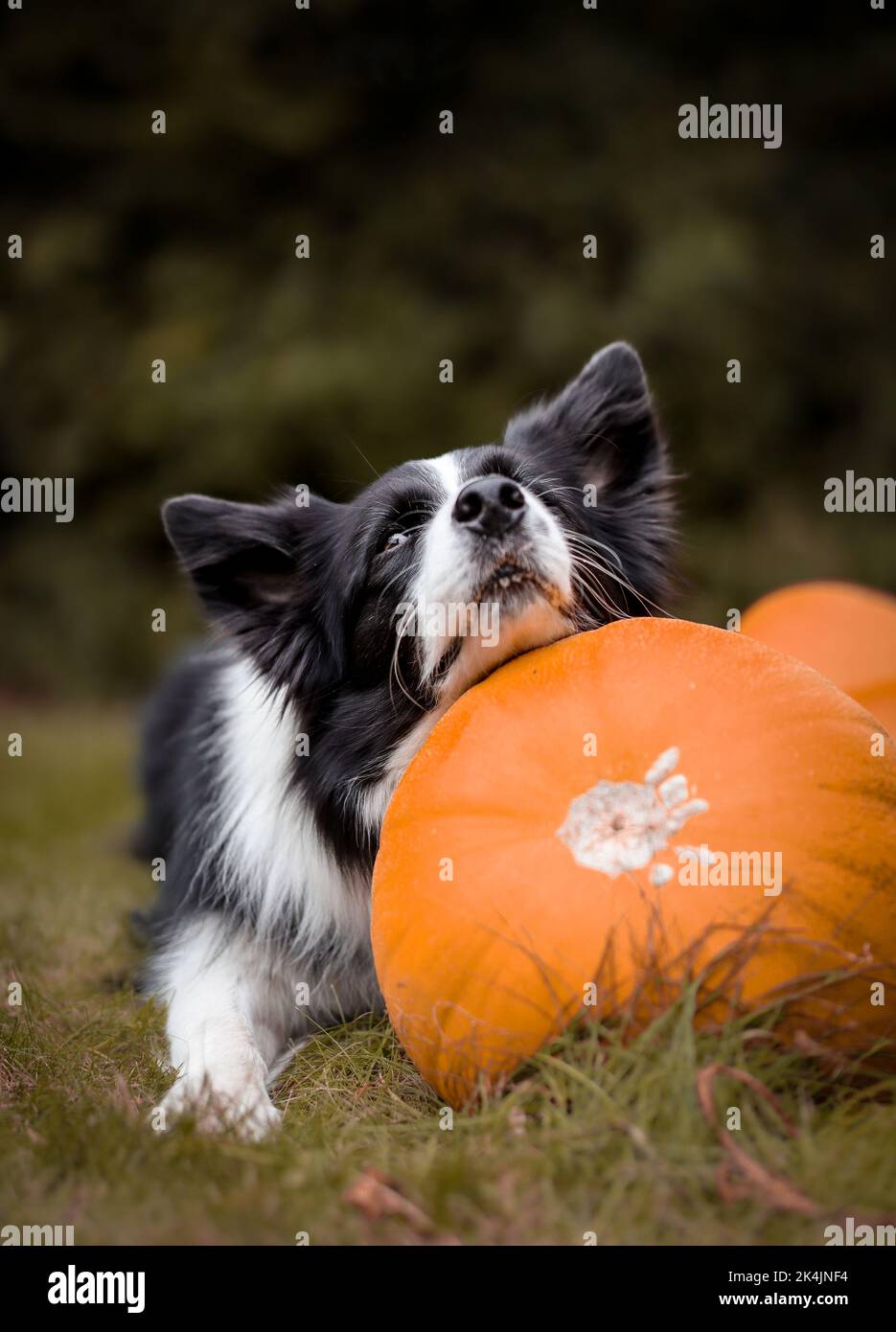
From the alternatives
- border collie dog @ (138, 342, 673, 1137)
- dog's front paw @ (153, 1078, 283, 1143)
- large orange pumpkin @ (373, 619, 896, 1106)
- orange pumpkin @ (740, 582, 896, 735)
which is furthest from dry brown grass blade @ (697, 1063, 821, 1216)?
orange pumpkin @ (740, 582, 896, 735)

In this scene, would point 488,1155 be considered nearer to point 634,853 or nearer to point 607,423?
point 634,853

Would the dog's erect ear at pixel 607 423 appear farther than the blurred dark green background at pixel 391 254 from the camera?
No

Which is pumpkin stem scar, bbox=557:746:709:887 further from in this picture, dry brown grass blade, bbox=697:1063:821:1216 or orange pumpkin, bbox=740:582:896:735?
orange pumpkin, bbox=740:582:896:735

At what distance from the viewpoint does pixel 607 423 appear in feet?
11.5

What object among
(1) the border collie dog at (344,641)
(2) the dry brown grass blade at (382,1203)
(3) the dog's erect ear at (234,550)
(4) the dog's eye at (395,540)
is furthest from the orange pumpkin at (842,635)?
(2) the dry brown grass blade at (382,1203)

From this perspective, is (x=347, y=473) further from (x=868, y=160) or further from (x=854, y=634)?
(x=854, y=634)

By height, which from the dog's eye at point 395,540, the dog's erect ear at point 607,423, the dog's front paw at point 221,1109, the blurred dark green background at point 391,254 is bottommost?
the dog's front paw at point 221,1109

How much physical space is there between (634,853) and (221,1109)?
3.15 feet

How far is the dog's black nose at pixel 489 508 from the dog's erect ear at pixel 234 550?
0.79m

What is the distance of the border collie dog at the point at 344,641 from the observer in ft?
9.11

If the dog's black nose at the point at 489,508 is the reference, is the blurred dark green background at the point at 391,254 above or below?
above

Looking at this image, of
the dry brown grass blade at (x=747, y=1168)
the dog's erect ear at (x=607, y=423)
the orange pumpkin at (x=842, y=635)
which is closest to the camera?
the dry brown grass blade at (x=747, y=1168)

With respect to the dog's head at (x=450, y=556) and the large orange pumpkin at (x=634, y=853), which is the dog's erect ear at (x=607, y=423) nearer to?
the dog's head at (x=450, y=556)
